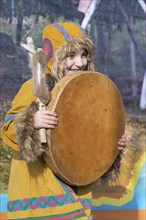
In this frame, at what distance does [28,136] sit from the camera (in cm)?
197

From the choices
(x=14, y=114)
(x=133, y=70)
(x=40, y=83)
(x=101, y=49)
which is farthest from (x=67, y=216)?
(x=133, y=70)

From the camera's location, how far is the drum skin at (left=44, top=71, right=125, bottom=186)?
200cm

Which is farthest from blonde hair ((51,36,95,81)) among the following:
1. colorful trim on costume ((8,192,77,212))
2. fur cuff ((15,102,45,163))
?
colorful trim on costume ((8,192,77,212))

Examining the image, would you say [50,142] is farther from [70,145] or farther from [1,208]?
[1,208]

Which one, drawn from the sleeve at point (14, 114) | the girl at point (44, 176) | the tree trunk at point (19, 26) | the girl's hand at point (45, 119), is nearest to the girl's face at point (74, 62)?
the girl at point (44, 176)

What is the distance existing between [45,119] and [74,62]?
0.35 m

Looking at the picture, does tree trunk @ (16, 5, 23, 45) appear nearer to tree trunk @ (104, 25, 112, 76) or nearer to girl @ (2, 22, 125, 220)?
tree trunk @ (104, 25, 112, 76)

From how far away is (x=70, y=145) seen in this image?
205cm

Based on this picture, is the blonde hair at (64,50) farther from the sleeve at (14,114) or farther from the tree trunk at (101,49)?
the tree trunk at (101,49)

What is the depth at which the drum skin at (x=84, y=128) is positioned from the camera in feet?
6.55

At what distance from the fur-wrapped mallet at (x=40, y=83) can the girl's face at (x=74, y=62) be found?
0.20m

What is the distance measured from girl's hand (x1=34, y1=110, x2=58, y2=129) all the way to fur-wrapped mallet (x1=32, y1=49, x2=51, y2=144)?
28 mm

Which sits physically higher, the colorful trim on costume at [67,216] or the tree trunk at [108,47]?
the tree trunk at [108,47]

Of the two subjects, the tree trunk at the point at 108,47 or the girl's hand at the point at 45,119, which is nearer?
the girl's hand at the point at 45,119
